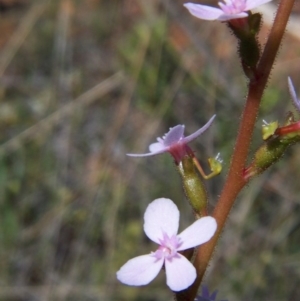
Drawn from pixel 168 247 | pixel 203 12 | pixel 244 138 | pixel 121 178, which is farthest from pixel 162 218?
pixel 121 178

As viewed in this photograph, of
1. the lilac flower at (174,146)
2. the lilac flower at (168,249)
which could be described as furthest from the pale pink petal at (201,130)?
the lilac flower at (168,249)

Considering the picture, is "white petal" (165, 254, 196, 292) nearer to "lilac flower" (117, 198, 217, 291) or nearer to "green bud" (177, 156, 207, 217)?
"lilac flower" (117, 198, 217, 291)

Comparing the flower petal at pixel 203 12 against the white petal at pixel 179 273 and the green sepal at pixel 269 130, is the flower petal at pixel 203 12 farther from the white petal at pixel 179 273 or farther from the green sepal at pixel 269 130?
the white petal at pixel 179 273

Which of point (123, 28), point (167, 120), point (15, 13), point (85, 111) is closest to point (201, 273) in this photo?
point (167, 120)

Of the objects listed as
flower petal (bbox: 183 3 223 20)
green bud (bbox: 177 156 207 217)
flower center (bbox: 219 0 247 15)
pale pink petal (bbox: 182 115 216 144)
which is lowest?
green bud (bbox: 177 156 207 217)

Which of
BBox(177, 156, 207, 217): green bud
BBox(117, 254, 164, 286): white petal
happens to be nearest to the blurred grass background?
BBox(177, 156, 207, 217): green bud

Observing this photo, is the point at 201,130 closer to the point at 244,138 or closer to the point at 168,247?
the point at 244,138

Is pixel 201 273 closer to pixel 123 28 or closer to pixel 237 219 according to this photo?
pixel 237 219
